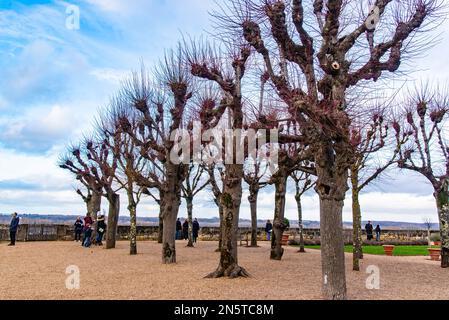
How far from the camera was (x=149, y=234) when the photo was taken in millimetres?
37250

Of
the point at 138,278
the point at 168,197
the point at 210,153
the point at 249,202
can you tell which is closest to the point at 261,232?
the point at 249,202

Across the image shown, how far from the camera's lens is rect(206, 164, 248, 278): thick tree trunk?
13.4m

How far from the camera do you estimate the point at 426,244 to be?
35.6 meters

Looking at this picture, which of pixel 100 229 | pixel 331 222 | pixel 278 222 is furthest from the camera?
pixel 100 229

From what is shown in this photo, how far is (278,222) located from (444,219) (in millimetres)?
6696

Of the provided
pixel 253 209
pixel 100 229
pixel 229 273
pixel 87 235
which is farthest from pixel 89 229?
pixel 229 273

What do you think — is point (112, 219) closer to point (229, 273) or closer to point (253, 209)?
point (253, 209)

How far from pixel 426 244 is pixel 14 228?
103ft

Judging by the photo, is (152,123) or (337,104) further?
(152,123)

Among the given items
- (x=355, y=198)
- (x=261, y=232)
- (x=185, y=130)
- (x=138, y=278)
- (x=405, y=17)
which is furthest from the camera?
(x=261, y=232)

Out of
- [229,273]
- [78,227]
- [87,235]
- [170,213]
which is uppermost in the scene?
[170,213]

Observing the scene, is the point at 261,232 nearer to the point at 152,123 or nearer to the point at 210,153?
the point at 210,153

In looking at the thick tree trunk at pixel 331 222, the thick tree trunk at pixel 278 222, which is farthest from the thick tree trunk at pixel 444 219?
the thick tree trunk at pixel 331 222

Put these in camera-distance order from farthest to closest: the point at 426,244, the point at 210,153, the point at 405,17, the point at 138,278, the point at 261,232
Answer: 1. the point at 261,232
2. the point at 426,244
3. the point at 210,153
4. the point at 138,278
5. the point at 405,17
